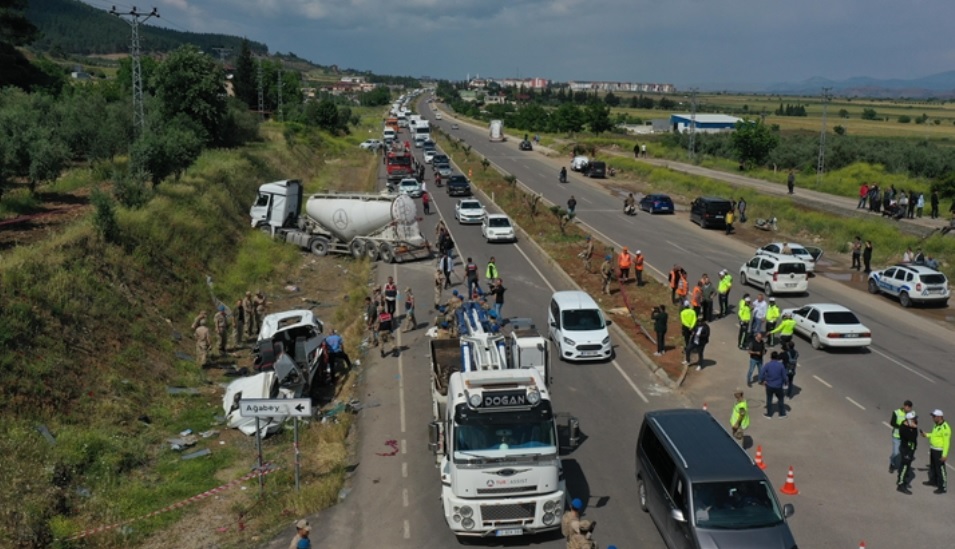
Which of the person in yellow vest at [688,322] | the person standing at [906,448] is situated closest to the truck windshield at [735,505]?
the person standing at [906,448]

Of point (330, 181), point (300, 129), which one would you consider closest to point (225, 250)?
point (330, 181)

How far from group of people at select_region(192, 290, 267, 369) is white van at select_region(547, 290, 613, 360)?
10040mm

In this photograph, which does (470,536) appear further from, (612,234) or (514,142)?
(514,142)

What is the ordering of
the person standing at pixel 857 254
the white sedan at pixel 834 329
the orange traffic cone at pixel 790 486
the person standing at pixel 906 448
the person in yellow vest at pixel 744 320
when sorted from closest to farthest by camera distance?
the orange traffic cone at pixel 790 486, the person standing at pixel 906 448, the white sedan at pixel 834 329, the person in yellow vest at pixel 744 320, the person standing at pixel 857 254

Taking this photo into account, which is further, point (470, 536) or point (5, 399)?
point (5, 399)

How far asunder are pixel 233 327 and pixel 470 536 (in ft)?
50.1

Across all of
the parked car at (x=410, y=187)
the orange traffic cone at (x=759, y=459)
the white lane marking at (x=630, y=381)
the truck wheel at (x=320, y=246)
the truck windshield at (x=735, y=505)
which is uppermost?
the parked car at (x=410, y=187)

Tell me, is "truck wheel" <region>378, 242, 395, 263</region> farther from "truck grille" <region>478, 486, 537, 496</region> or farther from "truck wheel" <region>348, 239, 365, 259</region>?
"truck grille" <region>478, 486, 537, 496</region>

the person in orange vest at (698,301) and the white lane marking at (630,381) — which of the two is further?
the person in orange vest at (698,301)

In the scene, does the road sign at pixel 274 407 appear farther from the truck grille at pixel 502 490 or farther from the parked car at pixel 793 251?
the parked car at pixel 793 251

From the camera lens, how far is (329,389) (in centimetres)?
2122

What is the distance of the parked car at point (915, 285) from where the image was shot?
28281mm

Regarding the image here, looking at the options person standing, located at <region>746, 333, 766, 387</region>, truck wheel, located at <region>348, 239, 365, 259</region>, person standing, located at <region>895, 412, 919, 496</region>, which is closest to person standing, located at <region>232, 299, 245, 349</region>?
truck wheel, located at <region>348, 239, 365, 259</region>

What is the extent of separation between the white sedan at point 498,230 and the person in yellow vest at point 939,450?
89.1 feet
